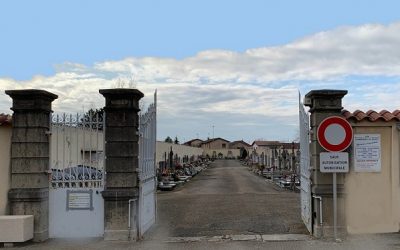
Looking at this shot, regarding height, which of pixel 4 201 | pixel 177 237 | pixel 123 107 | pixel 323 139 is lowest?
pixel 177 237

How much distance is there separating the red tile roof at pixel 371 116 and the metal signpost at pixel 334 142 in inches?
31.8

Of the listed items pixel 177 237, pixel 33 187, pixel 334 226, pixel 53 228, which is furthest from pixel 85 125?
pixel 334 226

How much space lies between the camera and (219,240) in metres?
10.7

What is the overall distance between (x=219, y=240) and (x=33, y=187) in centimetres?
421

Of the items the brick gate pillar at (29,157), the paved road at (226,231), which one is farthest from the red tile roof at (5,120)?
the paved road at (226,231)

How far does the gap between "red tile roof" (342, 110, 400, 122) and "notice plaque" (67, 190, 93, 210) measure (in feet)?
19.5

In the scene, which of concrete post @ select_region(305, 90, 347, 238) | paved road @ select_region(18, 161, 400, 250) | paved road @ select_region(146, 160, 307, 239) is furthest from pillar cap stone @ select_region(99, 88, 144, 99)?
concrete post @ select_region(305, 90, 347, 238)

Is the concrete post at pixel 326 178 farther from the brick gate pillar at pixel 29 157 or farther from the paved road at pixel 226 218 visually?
the brick gate pillar at pixel 29 157

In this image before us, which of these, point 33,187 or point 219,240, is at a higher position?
point 33,187

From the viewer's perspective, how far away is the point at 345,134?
10078 mm

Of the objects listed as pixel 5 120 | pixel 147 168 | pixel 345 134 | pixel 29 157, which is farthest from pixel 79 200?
pixel 345 134

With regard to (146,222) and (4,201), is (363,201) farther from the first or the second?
(4,201)

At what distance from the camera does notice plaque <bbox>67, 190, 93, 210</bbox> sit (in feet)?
35.7

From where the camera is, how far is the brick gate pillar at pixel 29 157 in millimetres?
10695
